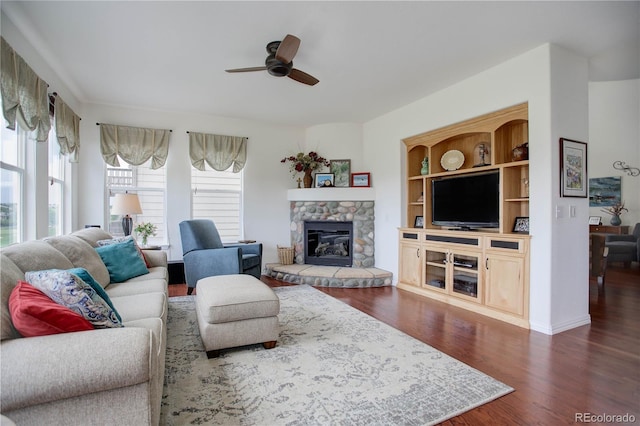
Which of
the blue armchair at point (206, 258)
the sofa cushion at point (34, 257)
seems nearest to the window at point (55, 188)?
the blue armchair at point (206, 258)

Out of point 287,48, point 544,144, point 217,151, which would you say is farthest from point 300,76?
point 217,151

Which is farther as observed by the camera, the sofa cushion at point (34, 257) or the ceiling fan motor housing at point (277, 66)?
the ceiling fan motor housing at point (277, 66)

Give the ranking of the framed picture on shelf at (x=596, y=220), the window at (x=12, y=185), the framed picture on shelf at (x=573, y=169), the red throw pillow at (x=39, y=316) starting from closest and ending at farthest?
the red throw pillow at (x=39, y=316) < the window at (x=12, y=185) < the framed picture on shelf at (x=573, y=169) < the framed picture on shelf at (x=596, y=220)

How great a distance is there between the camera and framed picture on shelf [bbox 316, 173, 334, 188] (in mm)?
5578

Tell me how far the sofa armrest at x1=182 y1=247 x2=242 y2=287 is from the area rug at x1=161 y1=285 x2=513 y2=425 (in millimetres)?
1050

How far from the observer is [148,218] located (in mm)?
4926

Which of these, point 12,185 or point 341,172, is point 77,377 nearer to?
point 12,185

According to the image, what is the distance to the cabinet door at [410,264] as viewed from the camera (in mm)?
4395

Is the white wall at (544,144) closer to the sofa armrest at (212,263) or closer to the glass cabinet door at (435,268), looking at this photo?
the glass cabinet door at (435,268)

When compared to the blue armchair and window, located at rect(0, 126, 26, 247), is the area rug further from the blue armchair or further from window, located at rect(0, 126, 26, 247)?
window, located at rect(0, 126, 26, 247)

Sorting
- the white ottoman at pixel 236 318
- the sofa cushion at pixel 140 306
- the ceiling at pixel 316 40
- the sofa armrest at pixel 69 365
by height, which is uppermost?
the ceiling at pixel 316 40

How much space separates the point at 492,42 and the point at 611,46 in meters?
1.13

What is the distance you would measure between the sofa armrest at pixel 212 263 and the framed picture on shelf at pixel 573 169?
344 centimetres

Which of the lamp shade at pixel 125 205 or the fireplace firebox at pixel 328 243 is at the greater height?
the lamp shade at pixel 125 205
